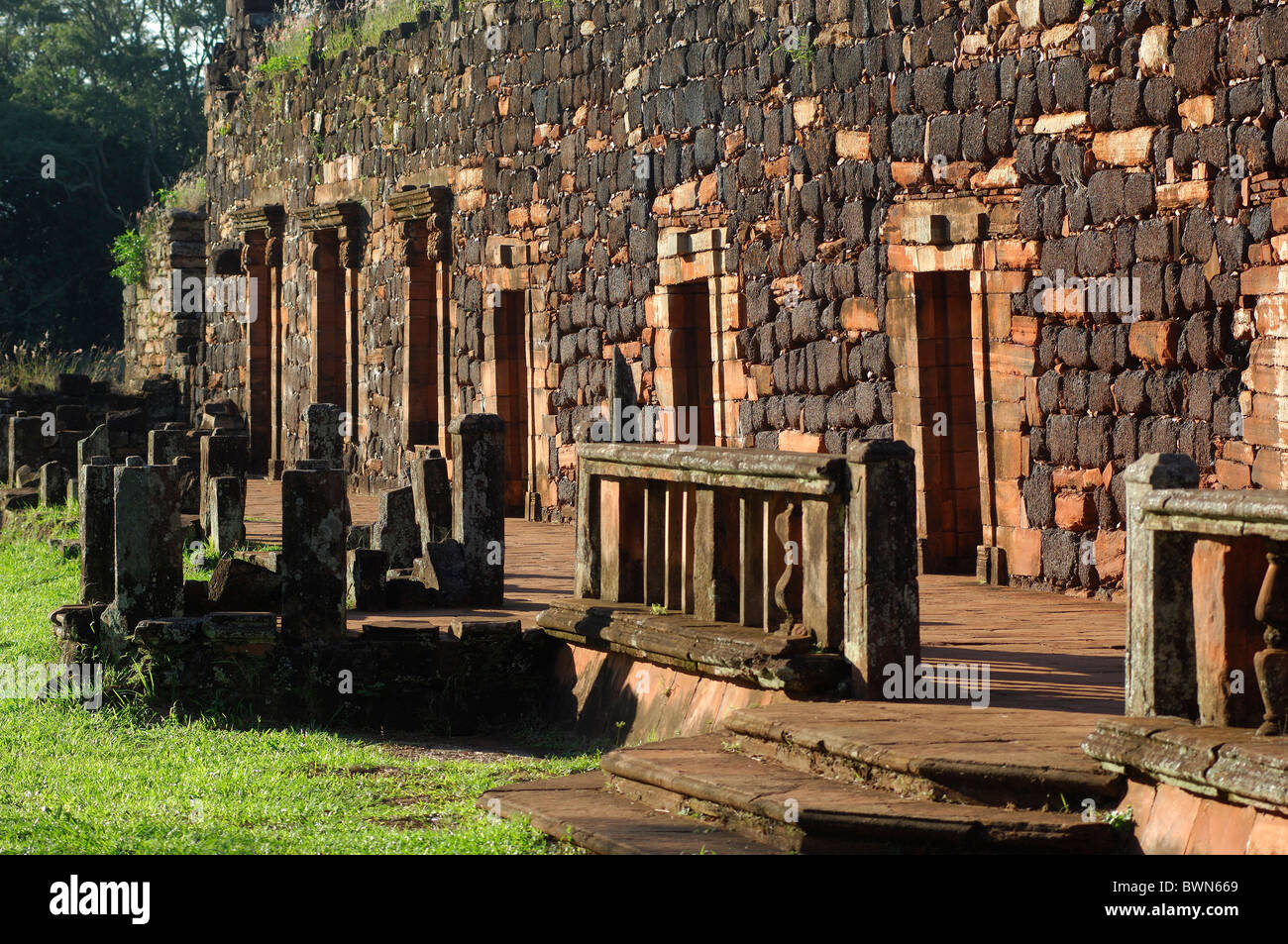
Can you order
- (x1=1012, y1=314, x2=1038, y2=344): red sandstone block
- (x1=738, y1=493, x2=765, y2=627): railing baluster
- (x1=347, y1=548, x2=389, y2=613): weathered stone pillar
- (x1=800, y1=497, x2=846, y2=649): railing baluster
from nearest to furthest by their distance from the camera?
(x1=800, y1=497, x2=846, y2=649): railing baluster < (x1=738, y1=493, x2=765, y2=627): railing baluster < (x1=347, y1=548, x2=389, y2=613): weathered stone pillar < (x1=1012, y1=314, x2=1038, y2=344): red sandstone block

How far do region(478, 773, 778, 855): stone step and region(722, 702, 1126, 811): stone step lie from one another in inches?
18.9

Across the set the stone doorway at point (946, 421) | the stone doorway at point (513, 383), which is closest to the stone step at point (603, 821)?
the stone doorway at point (946, 421)

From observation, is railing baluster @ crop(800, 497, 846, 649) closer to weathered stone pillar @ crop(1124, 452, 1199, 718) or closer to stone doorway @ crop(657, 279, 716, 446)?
weathered stone pillar @ crop(1124, 452, 1199, 718)

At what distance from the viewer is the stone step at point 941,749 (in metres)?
5.50

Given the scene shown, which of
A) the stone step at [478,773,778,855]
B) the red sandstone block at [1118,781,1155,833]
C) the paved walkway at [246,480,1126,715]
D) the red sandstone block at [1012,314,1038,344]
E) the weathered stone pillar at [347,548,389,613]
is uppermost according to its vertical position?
the red sandstone block at [1012,314,1038,344]

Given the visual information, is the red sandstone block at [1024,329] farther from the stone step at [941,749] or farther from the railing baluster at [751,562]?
the stone step at [941,749]

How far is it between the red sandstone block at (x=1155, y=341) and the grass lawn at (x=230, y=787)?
3.98 metres

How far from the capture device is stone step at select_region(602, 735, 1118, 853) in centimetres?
532

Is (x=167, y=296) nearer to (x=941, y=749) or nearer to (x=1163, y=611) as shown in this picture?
(x=941, y=749)

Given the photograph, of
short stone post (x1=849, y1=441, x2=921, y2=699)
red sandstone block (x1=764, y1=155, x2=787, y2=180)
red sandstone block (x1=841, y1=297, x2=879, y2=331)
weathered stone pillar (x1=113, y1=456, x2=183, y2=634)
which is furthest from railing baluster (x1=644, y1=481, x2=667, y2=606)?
red sandstone block (x1=764, y1=155, x2=787, y2=180)

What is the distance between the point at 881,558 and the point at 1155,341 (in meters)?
3.67

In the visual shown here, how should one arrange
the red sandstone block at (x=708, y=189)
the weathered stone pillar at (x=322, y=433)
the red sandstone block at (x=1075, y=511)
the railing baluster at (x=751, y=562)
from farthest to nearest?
1. the red sandstone block at (x=708, y=189)
2. the weathered stone pillar at (x=322, y=433)
3. the red sandstone block at (x=1075, y=511)
4. the railing baluster at (x=751, y=562)
